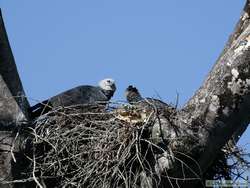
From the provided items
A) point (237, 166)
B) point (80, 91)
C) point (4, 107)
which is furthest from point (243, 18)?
point (80, 91)

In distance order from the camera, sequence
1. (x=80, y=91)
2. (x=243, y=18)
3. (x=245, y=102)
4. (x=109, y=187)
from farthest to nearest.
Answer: (x=80, y=91) < (x=243, y=18) < (x=109, y=187) < (x=245, y=102)

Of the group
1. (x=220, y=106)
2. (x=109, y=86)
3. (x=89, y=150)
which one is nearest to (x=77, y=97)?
(x=109, y=86)

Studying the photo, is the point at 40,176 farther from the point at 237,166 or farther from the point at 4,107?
the point at 237,166

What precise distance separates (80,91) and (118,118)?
252cm

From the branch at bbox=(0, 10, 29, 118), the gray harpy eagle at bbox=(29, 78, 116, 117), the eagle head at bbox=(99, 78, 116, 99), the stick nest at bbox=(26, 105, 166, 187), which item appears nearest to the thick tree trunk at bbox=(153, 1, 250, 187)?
the stick nest at bbox=(26, 105, 166, 187)

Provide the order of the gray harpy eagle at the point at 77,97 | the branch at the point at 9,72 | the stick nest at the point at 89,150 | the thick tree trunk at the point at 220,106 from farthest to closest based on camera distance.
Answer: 1. the gray harpy eagle at the point at 77,97
2. the branch at the point at 9,72
3. the stick nest at the point at 89,150
4. the thick tree trunk at the point at 220,106

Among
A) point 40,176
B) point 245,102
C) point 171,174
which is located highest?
point 245,102

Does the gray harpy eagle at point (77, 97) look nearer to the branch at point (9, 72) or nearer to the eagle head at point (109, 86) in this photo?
the eagle head at point (109, 86)

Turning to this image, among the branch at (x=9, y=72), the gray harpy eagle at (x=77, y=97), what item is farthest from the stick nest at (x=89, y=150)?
the gray harpy eagle at (x=77, y=97)

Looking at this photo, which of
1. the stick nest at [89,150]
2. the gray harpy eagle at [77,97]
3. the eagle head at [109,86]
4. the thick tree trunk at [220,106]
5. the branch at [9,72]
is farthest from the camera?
the eagle head at [109,86]

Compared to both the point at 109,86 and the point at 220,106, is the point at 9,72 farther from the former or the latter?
the point at 109,86

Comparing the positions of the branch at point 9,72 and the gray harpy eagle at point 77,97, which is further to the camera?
the gray harpy eagle at point 77,97

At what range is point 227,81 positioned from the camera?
13.7ft

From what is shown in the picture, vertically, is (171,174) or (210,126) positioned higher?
(210,126)
